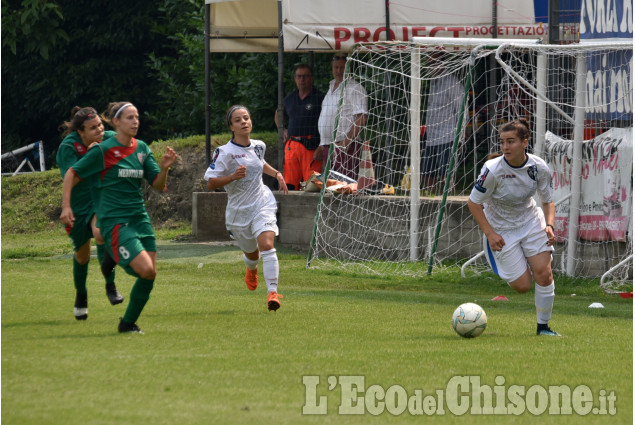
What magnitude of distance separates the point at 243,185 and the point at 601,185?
199 inches

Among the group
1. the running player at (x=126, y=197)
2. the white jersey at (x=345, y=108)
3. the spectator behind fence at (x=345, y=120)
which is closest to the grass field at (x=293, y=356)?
the running player at (x=126, y=197)

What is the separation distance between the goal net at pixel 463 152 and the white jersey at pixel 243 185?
360 cm

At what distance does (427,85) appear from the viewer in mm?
17547

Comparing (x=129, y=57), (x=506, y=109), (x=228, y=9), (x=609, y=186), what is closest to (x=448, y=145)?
(x=506, y=109)

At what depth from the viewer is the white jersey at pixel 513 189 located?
894 cm

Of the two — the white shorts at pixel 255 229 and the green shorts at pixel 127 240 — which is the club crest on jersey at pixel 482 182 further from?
the green shorts at pixel 127 240

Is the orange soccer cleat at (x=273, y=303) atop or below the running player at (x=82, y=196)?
below

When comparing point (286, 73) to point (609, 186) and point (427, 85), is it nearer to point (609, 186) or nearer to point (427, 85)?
point (427, 85)

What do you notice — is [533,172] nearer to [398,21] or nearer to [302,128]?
[398,21]

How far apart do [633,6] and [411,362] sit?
7.56 meters

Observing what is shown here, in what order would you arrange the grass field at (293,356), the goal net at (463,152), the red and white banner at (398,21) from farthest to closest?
the red and white banner at (398,21)
the goal net at (463,152)
the grass field at (293,356)

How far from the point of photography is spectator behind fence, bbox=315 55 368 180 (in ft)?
53.0

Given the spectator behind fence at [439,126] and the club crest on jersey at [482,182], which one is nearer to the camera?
the club crest on jersey at [482,182]

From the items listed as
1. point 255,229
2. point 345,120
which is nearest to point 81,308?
point 255,229
